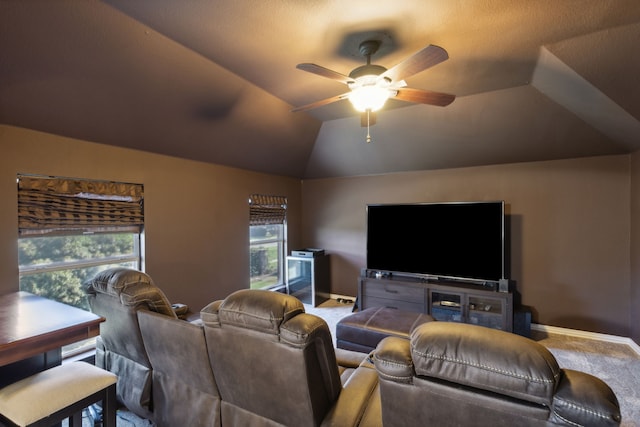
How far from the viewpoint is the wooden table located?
57.6 inches

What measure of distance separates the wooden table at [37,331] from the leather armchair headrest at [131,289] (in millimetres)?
168

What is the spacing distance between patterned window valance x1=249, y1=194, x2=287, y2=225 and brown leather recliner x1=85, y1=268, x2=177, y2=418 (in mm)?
2543

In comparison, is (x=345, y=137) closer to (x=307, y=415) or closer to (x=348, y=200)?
(x=348, y=200)

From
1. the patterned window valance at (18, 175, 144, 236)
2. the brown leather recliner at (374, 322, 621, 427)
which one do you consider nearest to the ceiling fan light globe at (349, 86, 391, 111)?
the brown leather recliner at (374, 322, 621, 427)

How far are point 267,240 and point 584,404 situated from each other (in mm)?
4398

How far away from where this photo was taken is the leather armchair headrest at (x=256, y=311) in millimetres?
1332

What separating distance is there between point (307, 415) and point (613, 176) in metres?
4.27

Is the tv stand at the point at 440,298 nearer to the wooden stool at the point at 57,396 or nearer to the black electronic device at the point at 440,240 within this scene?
the black electronic device at the point at 440,240

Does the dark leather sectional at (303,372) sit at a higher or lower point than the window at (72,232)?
lower

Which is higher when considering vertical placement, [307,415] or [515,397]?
[515,397]

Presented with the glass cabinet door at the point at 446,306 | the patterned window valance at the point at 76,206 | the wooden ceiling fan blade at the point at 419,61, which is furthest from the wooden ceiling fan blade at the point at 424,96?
the patterned window valance at the point at 76,206

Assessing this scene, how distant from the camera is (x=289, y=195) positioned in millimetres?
5273

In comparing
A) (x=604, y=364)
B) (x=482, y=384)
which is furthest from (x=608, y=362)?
(x=482, y=384)

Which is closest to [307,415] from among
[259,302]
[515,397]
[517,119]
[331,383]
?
[331,383]
